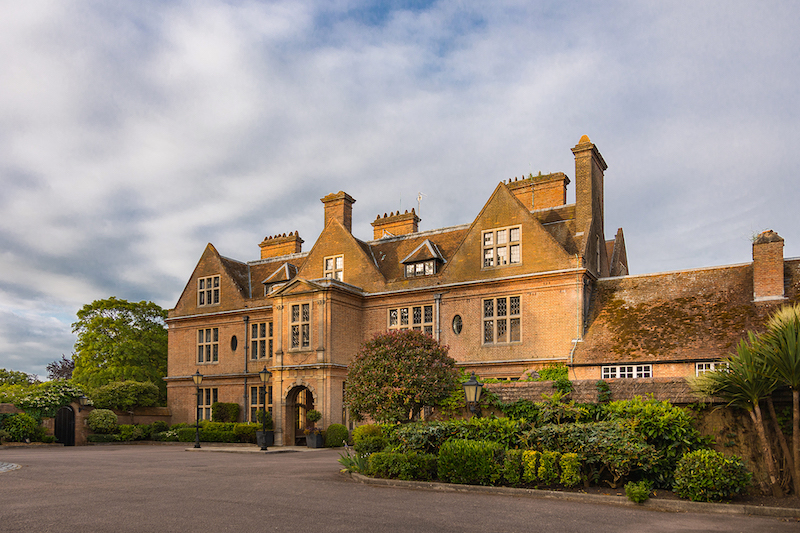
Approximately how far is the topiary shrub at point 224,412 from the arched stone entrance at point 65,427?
24.4ft

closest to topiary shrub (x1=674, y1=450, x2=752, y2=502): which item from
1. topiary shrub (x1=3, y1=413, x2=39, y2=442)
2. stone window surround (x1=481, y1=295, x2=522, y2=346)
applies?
stone window surround (x1=481, y1=295, x2=522, y2=346)

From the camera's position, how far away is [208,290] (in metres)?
41.4

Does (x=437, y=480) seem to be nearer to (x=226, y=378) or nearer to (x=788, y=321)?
(x=788, y=321)

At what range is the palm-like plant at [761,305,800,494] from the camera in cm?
1227

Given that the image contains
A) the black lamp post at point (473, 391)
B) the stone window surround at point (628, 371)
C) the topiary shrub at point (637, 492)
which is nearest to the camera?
the topiary shrub at point (637, 492)

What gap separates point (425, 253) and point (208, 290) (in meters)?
16.1

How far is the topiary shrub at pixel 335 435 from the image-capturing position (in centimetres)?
3039

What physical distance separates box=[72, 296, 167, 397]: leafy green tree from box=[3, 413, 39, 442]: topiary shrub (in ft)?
52.6

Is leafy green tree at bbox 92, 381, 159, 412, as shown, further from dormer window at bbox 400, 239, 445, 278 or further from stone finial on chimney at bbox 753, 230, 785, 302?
stone finial on chimney at bbox 753, 230, 785, 302

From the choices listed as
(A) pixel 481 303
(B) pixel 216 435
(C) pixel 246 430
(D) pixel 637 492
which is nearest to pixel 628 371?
(A) pixel 481 303

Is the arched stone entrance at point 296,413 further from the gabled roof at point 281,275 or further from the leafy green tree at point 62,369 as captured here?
the leafy green tree at point 62,369

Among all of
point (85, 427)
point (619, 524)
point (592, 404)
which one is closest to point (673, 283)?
point (592, 404)

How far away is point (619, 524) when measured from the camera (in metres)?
10.8

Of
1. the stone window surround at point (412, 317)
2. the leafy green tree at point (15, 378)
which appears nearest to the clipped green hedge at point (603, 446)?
the stone window surround at point (412, 317)
